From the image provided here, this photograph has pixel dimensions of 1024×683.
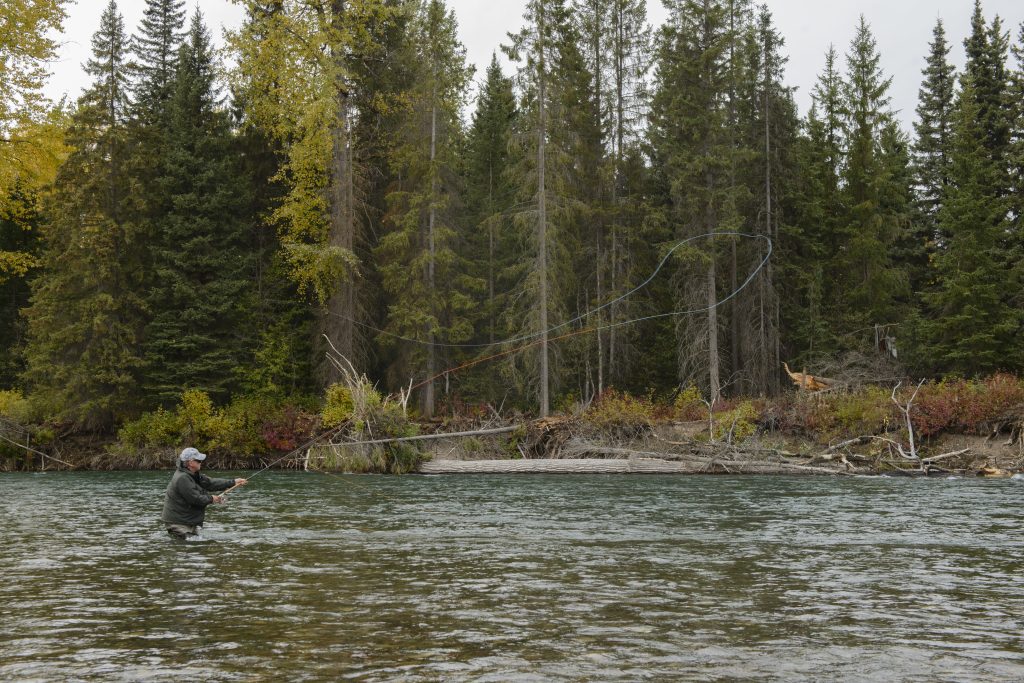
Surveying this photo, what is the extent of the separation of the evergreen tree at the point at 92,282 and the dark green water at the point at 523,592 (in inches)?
751

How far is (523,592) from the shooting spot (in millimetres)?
10203

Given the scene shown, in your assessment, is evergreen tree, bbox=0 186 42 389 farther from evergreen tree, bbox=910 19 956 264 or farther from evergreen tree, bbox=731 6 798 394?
evergreen tree, bbox=910 19 956 264

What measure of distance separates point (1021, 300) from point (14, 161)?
35.4 metres

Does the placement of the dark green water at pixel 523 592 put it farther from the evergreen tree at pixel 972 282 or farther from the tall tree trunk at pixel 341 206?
the evergreen tree at pixel 972 282

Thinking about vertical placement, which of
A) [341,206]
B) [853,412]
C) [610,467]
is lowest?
[610,467]

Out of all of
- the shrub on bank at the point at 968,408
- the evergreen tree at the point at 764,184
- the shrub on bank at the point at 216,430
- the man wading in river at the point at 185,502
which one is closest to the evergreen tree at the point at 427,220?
the shrub on bank at the point at 216,430

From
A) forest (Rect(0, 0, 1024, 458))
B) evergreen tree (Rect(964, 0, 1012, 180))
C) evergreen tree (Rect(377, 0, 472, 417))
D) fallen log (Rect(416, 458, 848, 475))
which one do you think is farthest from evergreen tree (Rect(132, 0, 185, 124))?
evergreen tree (Rect(964, 0, 1012, 180))

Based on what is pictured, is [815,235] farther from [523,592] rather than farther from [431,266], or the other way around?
[523,592]

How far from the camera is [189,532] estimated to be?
14.3m

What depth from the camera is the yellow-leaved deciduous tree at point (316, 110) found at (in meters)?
34.5

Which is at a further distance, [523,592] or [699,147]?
[699,147]

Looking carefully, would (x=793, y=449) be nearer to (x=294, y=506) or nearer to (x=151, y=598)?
(x=294, y=506)

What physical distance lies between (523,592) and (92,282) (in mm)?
32637

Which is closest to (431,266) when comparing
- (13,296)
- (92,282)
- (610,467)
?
(92,282)
